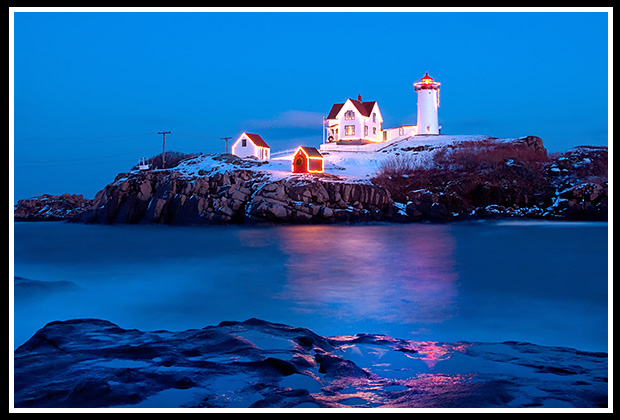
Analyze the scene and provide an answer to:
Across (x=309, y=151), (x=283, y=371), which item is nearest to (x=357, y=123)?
(x=309, y=151)

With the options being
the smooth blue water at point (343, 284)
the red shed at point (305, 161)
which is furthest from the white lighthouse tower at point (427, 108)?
the smooth blue water at point (343, 284)

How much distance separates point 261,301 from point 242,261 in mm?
6012

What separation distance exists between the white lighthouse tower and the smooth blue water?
32.7m

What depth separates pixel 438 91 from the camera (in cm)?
5447

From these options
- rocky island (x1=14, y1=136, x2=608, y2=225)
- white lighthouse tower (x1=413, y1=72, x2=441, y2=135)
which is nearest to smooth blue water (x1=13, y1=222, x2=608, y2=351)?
rocky island (x1=14, y1=136, x2=608, y2=225)

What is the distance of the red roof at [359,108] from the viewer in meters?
53.0

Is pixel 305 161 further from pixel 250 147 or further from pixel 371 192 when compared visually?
pixel 250 147

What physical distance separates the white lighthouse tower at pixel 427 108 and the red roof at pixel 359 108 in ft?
17.8

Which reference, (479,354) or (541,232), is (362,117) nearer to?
(541,232)

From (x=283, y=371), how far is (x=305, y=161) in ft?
115

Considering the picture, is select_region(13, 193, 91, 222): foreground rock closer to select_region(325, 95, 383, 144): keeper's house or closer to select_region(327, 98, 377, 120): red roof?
select_region(325, 95, 383, 144): keeper's house

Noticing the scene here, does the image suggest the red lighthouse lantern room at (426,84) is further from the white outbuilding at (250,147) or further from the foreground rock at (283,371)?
the foreground rock at (283,371)

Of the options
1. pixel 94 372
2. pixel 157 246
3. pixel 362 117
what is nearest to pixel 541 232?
pixel 157 246

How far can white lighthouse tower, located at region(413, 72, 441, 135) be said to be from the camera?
2111 inches
